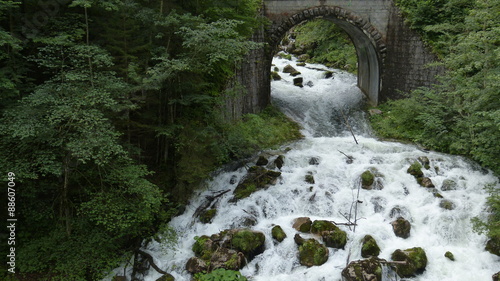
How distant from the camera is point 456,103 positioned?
37.2 feet

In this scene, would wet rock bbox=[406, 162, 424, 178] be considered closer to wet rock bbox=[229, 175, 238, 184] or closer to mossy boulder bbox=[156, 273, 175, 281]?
wet rock bbox=[229, 175, 238, 184]

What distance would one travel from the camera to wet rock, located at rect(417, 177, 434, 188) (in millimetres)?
9688

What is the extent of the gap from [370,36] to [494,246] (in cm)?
1023

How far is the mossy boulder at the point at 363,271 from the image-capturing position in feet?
23.0

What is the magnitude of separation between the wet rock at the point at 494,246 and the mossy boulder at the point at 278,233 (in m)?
4.45

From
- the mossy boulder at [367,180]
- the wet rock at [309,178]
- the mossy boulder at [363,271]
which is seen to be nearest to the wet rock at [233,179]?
the wet rock at [309,178]

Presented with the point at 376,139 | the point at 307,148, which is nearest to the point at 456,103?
the point at 376,139

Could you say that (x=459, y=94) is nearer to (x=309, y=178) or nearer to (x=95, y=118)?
(x=309, y=178)

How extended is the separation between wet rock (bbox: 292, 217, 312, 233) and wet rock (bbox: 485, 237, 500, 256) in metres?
3.86

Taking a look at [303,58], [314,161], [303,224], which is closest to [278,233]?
[303,224]

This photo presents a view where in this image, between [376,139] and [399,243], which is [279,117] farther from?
[399,243]

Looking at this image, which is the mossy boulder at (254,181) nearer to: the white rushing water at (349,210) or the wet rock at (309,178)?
the white rushing water at (349,210)

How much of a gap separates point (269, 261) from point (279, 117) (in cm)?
837

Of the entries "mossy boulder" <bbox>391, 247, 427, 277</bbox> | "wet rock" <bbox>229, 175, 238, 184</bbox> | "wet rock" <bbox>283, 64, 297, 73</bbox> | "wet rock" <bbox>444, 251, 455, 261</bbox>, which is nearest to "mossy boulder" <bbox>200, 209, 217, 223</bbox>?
"wet rock" <bbox>229, 175, 238, 184</bbox>
